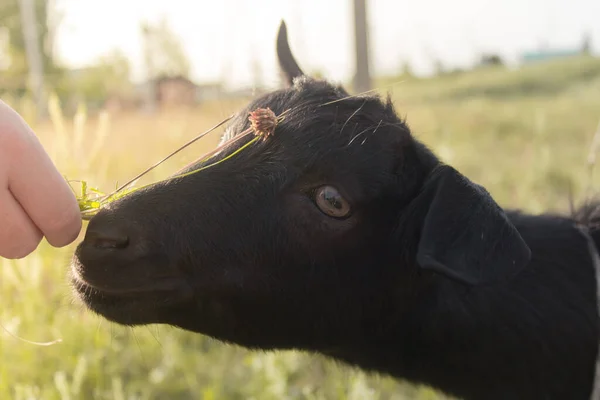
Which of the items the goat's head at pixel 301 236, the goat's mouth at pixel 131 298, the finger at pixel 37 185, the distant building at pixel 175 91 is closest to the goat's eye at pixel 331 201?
the goat's head at pixel 301 236

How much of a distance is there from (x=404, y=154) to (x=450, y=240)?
539 mm

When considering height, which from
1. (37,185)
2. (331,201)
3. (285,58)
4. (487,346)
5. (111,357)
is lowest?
(111,357)

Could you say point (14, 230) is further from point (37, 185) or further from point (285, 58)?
point (285, 58)

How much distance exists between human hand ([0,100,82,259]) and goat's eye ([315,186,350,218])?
80 centimetres

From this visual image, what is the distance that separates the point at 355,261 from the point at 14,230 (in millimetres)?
1123

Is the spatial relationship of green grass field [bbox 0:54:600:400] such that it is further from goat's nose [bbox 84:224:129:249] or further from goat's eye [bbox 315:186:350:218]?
goat's eye [bbox 315:186:350:218]

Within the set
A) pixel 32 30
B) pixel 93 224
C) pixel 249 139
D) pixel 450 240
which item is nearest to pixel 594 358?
pixel 450 240

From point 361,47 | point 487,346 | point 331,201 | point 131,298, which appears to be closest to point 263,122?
point 331,201

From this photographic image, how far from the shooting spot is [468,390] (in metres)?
2.33

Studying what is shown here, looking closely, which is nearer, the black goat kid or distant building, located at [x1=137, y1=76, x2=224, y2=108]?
the black goat kid

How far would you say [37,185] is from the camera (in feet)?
4.86

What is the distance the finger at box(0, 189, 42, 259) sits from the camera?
1.47 metres

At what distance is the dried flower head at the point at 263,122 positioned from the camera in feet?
6.25

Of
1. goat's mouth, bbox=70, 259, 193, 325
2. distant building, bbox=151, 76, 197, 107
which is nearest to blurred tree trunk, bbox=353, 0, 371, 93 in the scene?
goat's mouth, bbox=70, 259, 193, 325
